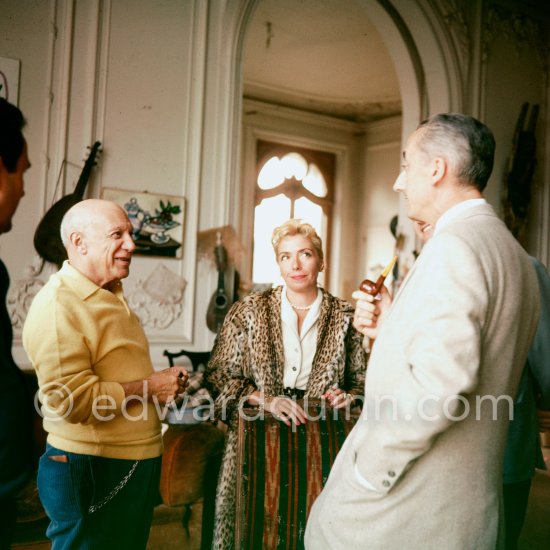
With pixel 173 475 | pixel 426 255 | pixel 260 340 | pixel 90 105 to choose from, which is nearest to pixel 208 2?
pixel 90 105

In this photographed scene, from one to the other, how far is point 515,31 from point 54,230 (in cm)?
495

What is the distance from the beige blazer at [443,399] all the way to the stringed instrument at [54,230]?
292 centimetres

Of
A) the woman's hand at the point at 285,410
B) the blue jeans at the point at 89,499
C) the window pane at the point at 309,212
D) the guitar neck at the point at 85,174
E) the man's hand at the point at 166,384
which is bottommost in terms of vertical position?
the blue jeans at the point at 89,499

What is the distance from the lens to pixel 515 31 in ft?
19.7

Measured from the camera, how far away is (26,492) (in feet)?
9.98

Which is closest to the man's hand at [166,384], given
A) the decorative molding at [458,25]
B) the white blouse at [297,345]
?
the white blouse at [297,345]

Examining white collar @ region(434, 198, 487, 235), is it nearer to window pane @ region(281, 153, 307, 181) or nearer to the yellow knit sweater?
the yellow knit sweater

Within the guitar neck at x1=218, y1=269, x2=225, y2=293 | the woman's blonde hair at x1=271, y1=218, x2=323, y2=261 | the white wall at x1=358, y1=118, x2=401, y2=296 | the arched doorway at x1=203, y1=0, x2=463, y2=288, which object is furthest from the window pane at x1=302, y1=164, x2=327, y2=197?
the woman's blonde hair at x1=271, y1=218, x2=323, y2=261

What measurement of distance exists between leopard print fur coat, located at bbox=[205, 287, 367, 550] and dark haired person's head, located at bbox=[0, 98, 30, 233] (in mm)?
1322

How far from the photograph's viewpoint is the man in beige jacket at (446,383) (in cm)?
121

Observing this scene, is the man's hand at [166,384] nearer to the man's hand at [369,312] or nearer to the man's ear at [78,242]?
the man's ear at [78,242]

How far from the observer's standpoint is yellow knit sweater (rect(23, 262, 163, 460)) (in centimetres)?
165

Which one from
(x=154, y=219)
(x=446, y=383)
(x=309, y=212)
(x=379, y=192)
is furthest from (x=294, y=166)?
(x=446, y=383)

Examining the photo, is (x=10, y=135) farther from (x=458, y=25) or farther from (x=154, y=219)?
(x=458, y=25)
